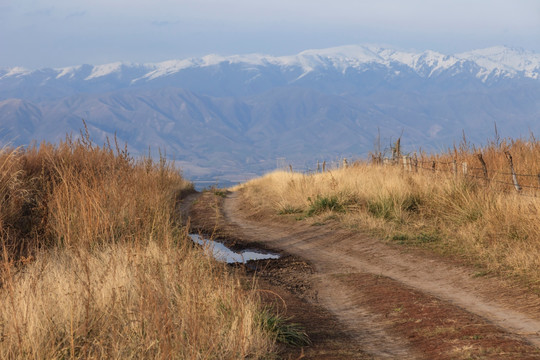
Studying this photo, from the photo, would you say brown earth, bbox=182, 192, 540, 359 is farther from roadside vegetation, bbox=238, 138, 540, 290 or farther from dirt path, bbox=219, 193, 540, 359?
roadside vegetation, bbox=238, 138, 540, 290

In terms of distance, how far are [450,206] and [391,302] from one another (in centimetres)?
598

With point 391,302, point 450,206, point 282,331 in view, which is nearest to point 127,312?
point 282,331

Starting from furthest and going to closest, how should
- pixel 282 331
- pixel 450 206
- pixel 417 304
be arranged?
pixel 450 206, pixel 417 304, pixel 282 331

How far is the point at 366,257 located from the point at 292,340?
5940 mm

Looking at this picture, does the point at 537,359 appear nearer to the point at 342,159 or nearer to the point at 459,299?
the point at 459,299

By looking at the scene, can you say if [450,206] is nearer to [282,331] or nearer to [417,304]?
[417,304]

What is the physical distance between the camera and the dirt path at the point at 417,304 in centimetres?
594

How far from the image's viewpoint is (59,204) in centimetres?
963

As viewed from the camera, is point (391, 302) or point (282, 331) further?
point (391, 302)

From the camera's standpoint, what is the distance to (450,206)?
13320 millimetres

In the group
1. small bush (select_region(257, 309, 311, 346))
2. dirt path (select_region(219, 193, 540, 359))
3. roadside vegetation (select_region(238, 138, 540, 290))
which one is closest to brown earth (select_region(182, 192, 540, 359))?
dirt path (select_region(219, 193, 540, 359))

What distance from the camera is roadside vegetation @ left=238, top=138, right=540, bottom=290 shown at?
991cm

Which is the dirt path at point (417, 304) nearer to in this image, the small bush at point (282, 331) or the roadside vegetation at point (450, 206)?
the roadside vegetation at point (450, 206)

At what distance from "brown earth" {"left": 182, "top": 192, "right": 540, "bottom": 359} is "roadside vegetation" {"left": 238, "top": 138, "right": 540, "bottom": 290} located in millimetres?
477
